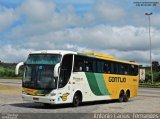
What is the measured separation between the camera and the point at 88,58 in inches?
1011

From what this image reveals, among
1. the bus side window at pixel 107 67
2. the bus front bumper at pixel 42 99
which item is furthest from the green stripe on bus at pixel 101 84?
Answer: the bus front bumper at pixel 42 99

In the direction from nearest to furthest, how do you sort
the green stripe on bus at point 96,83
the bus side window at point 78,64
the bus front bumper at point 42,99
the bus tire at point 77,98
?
the bus front bumper at point 42,99 → the bus side window at point 78,64 → the bus tire at point 77,98 → the green stripe on bus at point 96,83

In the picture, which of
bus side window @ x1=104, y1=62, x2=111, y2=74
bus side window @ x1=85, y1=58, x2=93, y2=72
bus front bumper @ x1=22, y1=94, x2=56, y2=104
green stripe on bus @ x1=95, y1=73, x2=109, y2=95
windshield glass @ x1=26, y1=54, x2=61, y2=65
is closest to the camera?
bus front bumper @ x1=22, y1=94, x2=56, y2=104

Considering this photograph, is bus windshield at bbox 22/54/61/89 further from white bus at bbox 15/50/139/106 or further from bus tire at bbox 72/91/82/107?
bus tire at bbox 72/91/82/107

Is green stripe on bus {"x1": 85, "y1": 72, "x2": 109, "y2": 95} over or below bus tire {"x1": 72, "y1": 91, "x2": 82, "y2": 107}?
over

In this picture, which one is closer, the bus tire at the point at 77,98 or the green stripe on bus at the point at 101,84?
the bus tire at the point at 77,98

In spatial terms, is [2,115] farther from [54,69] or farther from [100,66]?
[100,66]

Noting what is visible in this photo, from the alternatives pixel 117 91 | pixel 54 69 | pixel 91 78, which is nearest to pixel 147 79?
pixel 117 91

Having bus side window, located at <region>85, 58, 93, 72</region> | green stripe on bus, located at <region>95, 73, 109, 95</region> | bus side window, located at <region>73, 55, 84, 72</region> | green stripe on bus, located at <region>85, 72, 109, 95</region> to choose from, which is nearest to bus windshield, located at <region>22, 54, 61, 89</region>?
bus side window, located at <region>73, 55, 84, 72</region>

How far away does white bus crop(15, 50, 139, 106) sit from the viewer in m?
22.4

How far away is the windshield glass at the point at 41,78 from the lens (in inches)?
881

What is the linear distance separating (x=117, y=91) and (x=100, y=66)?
13.2ft

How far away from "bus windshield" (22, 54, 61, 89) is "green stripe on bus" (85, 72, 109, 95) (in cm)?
347

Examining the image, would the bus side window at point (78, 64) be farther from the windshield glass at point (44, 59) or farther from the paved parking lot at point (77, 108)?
the paved parking lot at point (77, 108)
